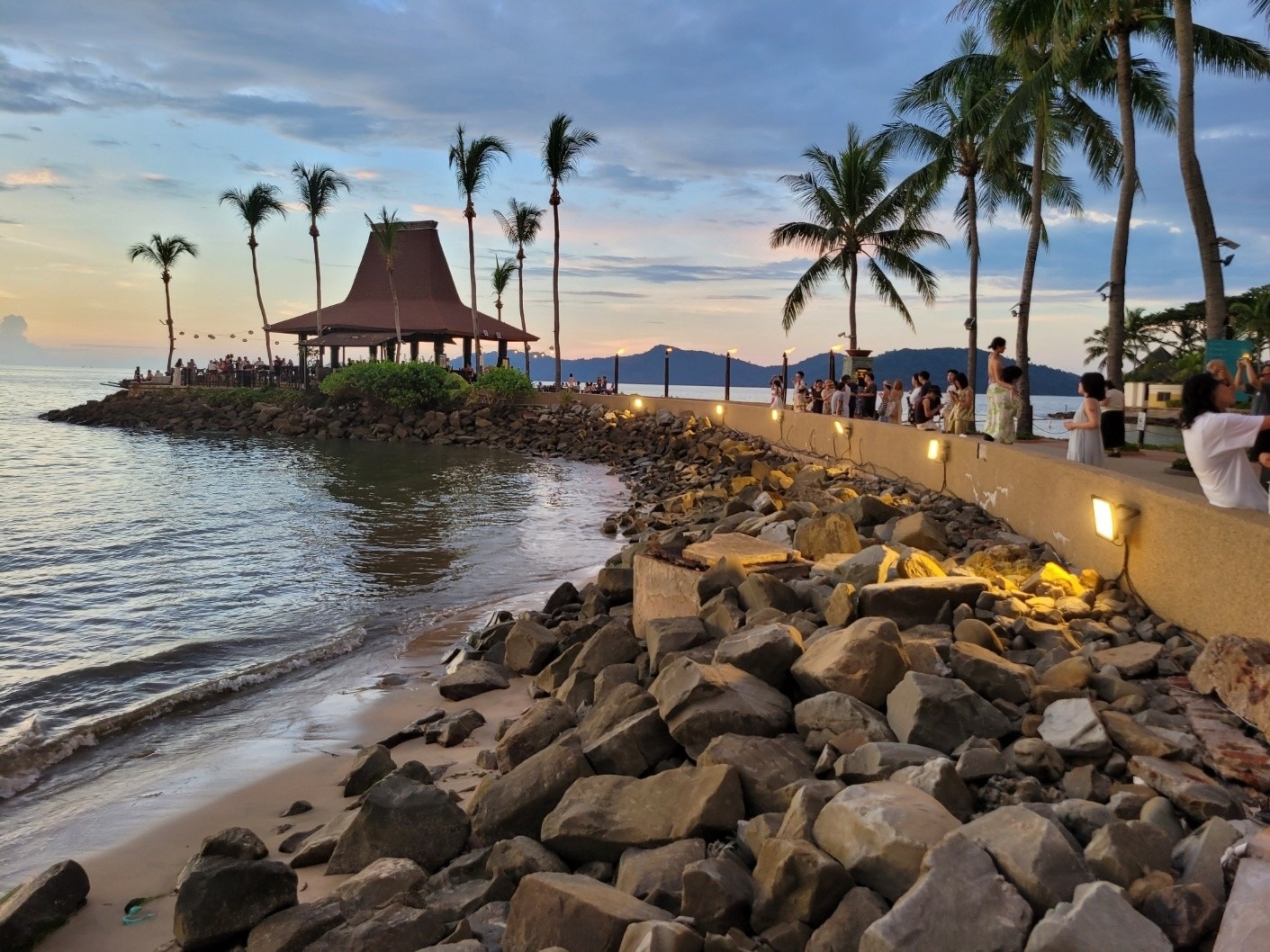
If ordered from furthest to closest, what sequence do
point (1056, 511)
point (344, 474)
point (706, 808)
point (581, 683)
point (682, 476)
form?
point (344, 474) → point (682, 476) → point (1056, 511) → point (581, 683) → point (706, 808)

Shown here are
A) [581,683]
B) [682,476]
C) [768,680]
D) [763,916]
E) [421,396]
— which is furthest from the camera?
[421,396]

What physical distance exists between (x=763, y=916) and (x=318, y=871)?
7.77 feet

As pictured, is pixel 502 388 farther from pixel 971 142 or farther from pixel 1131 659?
pixel 1131 659

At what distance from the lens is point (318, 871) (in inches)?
167

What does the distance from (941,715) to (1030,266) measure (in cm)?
1924

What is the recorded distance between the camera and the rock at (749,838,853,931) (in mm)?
2955

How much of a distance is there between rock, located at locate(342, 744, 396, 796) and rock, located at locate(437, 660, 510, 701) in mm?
1412

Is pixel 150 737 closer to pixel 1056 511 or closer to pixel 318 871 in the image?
pixel 318 871

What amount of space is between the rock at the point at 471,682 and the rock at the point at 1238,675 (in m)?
4.80

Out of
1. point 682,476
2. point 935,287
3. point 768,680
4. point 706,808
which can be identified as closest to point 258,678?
point 768,680

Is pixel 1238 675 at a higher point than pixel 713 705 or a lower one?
higher

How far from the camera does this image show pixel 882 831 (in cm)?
300

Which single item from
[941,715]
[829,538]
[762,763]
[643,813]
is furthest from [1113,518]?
[643,813]

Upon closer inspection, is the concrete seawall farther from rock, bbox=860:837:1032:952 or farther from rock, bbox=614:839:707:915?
rock, bbox=614:839:707:915
